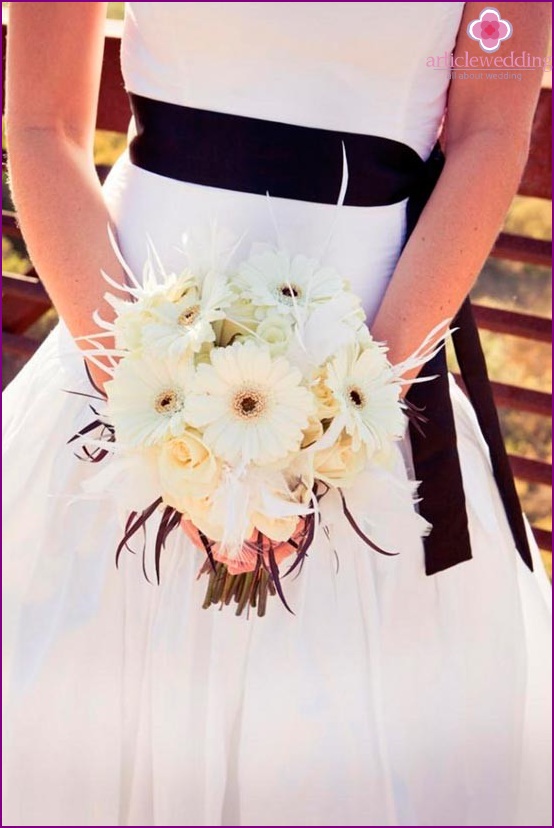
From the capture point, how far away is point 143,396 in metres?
1.22

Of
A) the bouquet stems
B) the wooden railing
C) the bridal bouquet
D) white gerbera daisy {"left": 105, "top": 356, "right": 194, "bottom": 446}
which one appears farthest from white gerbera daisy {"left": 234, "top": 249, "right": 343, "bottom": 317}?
the wooden railing

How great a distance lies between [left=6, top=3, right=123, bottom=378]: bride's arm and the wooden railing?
2.53ft

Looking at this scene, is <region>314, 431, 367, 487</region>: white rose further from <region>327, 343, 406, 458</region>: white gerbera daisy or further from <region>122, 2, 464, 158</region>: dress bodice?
<region>122, 2, 464, 158</region>: dress bodice

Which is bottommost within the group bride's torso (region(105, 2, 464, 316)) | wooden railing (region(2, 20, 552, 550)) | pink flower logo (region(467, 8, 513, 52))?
bride's torso (region(105, 2, 464, 316))

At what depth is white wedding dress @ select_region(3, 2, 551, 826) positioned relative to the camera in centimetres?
145

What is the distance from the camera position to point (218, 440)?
3.75ft

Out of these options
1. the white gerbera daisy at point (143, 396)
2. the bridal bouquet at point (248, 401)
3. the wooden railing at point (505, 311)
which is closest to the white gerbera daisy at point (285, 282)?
the bridal bouquet at point (248, 401)

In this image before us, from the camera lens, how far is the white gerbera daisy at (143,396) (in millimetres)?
1198

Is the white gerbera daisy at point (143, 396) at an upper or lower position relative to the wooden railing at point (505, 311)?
lower

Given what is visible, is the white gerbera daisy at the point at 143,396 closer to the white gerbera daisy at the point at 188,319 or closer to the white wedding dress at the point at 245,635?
the white gerbera daisy at the point at 188,319

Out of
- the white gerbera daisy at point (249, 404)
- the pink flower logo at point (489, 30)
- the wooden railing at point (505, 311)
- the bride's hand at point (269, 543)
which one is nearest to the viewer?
the white gerbera daisy at point (249, 404)

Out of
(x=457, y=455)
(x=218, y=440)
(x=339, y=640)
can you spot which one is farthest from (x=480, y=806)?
(x=218, y=440)

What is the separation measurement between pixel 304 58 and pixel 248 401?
564mm

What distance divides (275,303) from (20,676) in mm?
755
